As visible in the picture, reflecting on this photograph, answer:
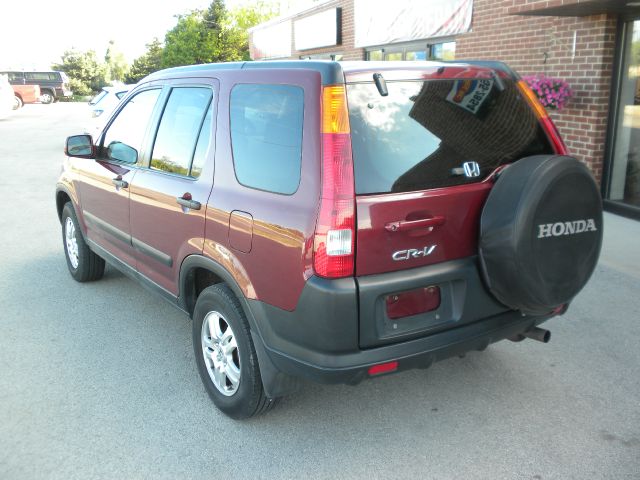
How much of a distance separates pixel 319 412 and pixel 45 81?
45.3 meters

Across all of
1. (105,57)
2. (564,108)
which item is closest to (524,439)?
(564,108)

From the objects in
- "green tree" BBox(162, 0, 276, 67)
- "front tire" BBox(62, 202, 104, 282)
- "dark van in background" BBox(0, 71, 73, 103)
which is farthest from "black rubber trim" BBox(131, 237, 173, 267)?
"dark van in background" BBox(0, 71, 73, 103)

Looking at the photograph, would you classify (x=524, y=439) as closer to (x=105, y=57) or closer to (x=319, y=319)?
(x=319, y=319)

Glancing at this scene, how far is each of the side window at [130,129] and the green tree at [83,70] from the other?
59.8 m

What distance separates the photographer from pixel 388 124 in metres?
2.86

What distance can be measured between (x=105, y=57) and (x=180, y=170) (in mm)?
91961

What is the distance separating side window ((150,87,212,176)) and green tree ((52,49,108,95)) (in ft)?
199

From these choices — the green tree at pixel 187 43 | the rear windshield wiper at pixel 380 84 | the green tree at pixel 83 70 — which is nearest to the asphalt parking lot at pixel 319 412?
the rear windshield wiper at pixel 380 84

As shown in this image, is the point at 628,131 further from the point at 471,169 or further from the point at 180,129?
the point at 180,129

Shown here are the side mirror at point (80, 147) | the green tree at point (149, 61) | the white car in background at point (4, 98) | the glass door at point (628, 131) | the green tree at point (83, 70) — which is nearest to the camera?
the side mirror at point (80, 147)

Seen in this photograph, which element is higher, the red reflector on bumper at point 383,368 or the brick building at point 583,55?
the brick building at point 583,55

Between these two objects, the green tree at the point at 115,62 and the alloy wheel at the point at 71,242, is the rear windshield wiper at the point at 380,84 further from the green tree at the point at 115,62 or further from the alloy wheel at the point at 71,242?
the green tree at the point at 115,62

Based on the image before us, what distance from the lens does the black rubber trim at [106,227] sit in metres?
4.51

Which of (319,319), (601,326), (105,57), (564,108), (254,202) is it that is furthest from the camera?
(105,57)
